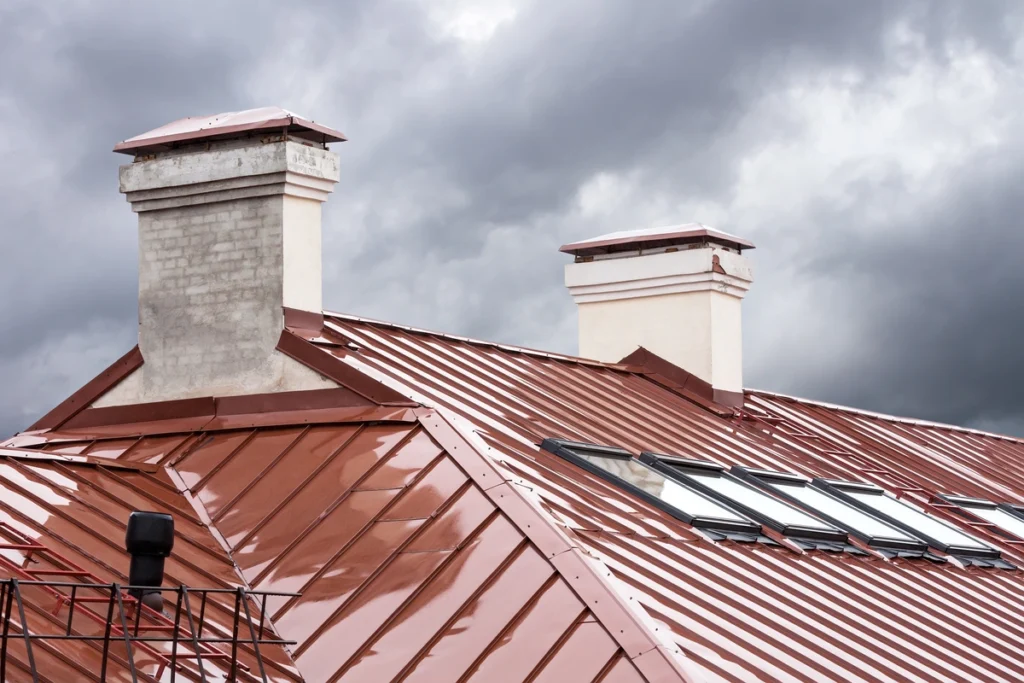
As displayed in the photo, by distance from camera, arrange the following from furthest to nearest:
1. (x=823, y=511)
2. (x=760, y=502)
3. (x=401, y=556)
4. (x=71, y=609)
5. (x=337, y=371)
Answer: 1. (x=823, y=511)
2. (x=760, y=502)
3. (x=337, y=371)
4. (x=401, y=556)
5. (x=71, y=609)

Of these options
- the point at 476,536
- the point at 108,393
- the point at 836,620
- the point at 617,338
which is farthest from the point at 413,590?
the point at 617,338

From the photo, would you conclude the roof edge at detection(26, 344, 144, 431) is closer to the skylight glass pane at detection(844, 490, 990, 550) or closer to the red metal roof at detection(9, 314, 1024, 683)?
the red metal roof at detection(9, 314, 1024, 683)

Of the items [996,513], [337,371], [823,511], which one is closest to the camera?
[337,371]

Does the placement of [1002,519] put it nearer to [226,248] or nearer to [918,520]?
[918,520]

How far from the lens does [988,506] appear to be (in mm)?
23906

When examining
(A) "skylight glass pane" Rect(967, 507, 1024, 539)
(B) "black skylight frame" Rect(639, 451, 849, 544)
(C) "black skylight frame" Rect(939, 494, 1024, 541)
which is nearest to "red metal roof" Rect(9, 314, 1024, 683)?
(B) "black skylight frame" Rect(639, 451, 849, 544)

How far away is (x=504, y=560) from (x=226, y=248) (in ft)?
18.0

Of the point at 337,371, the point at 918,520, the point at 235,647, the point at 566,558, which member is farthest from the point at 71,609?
the point at 918,520

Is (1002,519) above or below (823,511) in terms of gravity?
above

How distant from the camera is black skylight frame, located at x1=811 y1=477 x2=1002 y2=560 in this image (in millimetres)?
19656

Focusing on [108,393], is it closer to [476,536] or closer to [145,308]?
[145,308]

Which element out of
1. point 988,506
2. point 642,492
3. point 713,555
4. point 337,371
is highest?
point 988,506

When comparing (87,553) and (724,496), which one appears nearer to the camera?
(87,553)

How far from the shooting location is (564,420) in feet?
60.3
